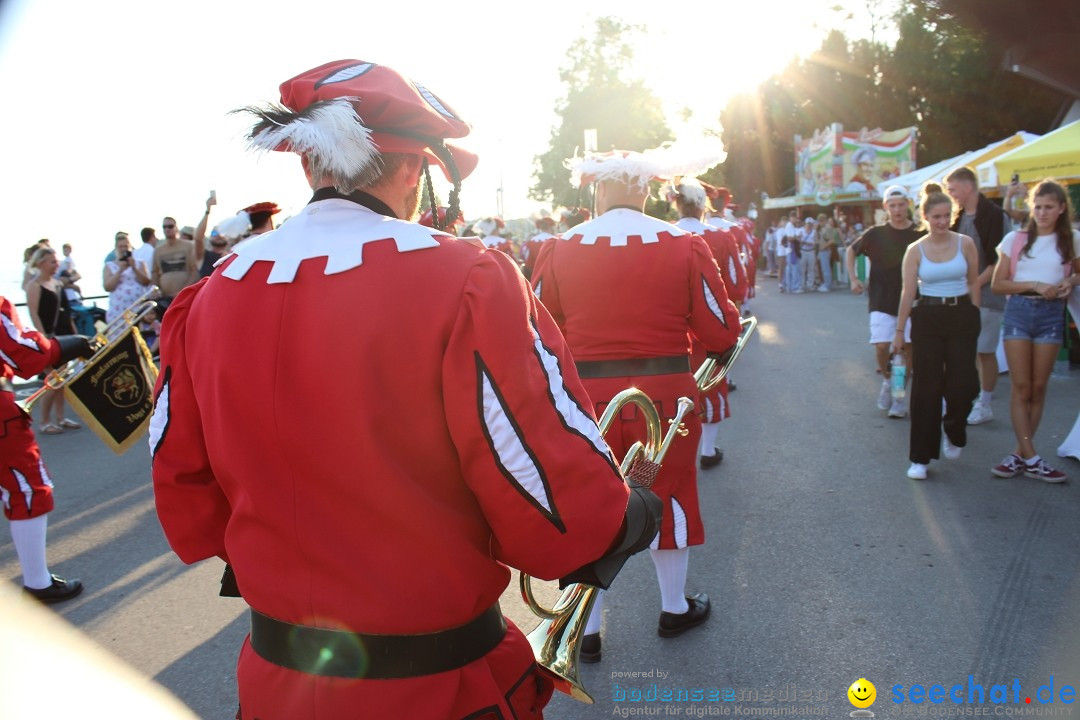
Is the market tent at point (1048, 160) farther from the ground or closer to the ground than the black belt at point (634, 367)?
farther from the ground

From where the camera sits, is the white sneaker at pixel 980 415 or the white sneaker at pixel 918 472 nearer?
the white sneaker at pixel 918 472

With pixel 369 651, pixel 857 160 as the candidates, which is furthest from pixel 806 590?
pixel 857 160

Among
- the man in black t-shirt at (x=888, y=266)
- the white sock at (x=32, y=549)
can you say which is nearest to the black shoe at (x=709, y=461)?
the man in black t-shirt at (x=888, y=266)

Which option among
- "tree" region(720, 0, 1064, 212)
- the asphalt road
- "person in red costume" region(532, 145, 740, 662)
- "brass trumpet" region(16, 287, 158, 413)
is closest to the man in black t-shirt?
the asphalt road

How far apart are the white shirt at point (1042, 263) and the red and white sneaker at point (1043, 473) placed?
1.14 metres

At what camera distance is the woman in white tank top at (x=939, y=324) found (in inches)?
203

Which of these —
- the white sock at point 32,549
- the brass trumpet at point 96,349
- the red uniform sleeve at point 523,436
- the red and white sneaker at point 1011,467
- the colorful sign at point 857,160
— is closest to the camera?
the red uniform sleeve at point 523,436

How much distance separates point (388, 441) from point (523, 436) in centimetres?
22

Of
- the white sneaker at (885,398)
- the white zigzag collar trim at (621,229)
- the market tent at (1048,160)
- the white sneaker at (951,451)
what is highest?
the white zigzag collar trim at (621,229)

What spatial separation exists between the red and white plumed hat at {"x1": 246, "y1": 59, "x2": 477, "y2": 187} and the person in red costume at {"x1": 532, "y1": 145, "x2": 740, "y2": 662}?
1816 millimetres

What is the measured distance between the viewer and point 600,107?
153 feet

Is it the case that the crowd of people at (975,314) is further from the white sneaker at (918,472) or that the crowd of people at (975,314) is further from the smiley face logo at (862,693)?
the smiley face logo at (862,693)

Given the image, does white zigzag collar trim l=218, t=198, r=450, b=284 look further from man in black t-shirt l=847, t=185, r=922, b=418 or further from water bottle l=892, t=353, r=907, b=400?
man in black t-shirt l=847, t=185, r=922, b=418

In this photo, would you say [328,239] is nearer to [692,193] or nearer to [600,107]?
[692,193]
